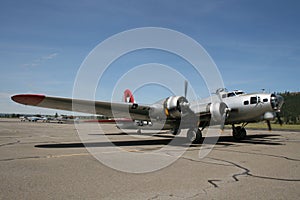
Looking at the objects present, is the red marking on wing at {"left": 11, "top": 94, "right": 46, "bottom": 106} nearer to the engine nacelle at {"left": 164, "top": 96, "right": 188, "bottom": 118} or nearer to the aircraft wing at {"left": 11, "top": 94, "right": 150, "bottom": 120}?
the aircraft wing at {"left": 11, "top": 94, "right": 150, "bottom": 120}

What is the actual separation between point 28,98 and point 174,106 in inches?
304

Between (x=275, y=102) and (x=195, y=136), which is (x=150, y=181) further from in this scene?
(x=275, y=102)

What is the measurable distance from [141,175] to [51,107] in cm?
999

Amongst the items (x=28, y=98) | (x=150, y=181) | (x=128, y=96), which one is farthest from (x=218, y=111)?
(x=128, y=96)

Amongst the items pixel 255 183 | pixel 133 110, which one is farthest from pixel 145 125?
pixel 255 183

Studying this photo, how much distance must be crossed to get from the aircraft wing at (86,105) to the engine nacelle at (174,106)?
4.35ft

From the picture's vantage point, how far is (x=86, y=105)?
14898 mm

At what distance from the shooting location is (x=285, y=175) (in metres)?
6.93

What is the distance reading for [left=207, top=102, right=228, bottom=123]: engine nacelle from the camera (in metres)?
15.5

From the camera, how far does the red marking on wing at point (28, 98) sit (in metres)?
12.5

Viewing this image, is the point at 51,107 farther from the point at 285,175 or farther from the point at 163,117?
the point at 285,175

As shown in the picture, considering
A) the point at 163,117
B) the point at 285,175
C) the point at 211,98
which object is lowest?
the point at 285,175

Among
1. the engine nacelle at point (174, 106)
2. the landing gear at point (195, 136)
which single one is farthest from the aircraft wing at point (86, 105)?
the landing gear at point (195, 136)

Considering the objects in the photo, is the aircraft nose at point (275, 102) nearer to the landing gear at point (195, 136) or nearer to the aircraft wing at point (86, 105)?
the landing gear at point (195, 136)
